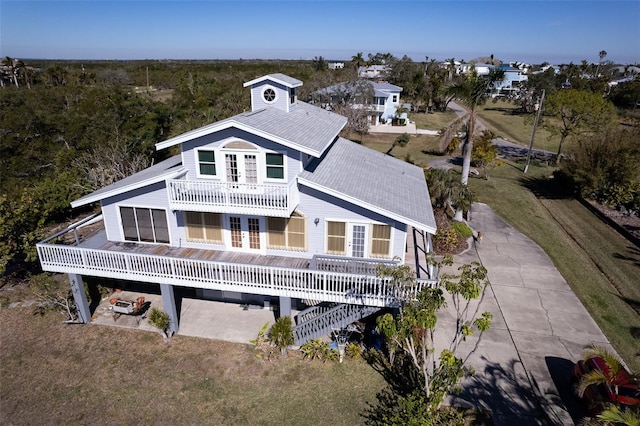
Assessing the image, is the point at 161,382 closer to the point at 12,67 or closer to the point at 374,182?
the point at 374,182

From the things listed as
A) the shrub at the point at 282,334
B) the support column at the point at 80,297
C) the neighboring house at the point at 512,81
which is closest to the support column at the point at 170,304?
the support column at the point at 80,297

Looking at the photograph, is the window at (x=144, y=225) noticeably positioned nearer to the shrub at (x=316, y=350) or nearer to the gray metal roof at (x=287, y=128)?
the gray metal roof at (x=287, y=128)

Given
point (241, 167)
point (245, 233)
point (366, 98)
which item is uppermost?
point (241, 167)

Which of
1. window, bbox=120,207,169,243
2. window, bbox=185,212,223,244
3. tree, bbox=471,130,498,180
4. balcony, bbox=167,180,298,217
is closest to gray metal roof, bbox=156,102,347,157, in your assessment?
balcony, bbox=167,180,298,217

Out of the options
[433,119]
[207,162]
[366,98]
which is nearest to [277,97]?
[207,162]

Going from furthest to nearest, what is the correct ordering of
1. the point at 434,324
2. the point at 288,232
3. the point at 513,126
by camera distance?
the point at 513,126 → the point at 288,232 → the point at 434,324

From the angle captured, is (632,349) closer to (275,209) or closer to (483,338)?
(483,338)
